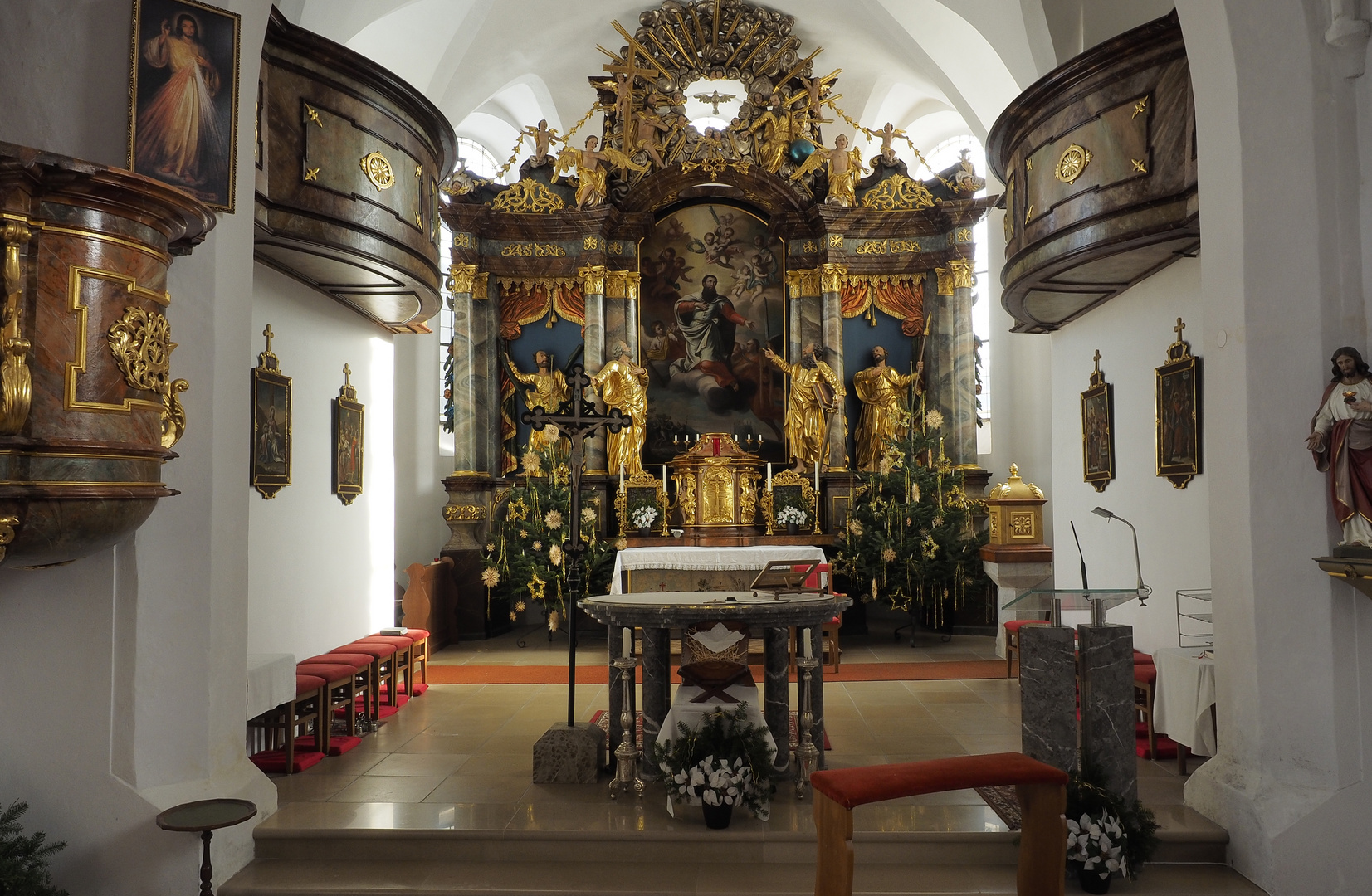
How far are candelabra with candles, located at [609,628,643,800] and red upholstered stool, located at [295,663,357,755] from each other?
2038mm

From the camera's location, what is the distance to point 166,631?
14.7 ft

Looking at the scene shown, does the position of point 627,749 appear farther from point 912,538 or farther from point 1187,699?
point 912,538

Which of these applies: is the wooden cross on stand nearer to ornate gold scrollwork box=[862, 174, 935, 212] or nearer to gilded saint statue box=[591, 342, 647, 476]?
gilded saint statue box=[591, 342, 647, 476]

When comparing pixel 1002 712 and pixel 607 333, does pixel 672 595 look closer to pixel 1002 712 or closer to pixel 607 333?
pixel 1002 712

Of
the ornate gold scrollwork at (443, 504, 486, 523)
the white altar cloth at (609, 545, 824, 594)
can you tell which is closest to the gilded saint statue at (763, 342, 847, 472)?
the white altar cloth at (609, 545, 824, 594)

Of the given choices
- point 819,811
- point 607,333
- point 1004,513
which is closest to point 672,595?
point 819,811

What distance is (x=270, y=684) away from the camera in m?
5.55

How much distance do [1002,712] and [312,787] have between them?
4.77 metres

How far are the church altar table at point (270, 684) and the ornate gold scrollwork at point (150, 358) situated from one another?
1721 mm

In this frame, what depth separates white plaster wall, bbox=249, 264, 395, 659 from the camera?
21.0 ft

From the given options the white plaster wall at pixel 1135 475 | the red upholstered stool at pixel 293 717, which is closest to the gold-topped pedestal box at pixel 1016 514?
the white plaster wall at pixel 1135 475

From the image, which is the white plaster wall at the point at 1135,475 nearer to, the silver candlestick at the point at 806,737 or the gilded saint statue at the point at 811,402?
the silver candlestick at the point at 806,737

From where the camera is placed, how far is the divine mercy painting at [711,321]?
42.4 feet

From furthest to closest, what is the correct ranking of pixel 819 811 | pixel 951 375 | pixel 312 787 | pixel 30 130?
1. pixel 951 375
2. pixel 312 787
3. pixel 30 130
4. pixel 819 811
